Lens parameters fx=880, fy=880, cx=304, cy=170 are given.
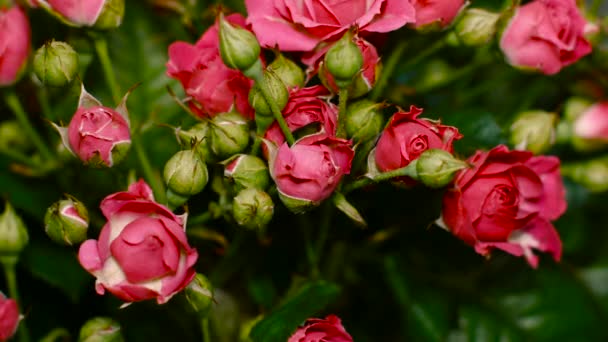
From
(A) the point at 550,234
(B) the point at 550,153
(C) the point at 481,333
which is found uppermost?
(A) the point at 550,234

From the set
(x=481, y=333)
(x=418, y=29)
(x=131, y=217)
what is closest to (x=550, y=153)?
(x=481, y=333)

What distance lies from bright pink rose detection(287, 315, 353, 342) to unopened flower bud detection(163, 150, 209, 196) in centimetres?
15

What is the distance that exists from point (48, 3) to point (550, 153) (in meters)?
0.64

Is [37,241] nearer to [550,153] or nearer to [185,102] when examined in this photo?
[185,102]

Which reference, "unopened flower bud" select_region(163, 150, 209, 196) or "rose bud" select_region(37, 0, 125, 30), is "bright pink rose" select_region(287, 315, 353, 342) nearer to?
"unopened flower bud" select_region(163, 150, 209, 196)

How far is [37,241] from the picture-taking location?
0.89 m

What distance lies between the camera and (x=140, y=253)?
26.5 inches

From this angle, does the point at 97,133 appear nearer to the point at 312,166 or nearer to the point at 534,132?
the point at 312,166

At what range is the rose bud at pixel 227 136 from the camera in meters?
0.72

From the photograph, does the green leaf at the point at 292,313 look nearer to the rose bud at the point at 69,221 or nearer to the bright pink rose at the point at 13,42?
the rose bud at the point at 69,221

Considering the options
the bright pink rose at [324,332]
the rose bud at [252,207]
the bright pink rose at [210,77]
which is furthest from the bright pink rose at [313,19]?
the bright pink rose at [324,332]

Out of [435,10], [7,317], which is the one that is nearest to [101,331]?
[7,317]

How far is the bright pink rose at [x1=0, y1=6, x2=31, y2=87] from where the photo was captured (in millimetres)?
816

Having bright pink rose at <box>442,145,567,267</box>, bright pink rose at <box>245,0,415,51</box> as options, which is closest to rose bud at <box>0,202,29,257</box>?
bright pink rose at <box>245,0,415,51</box>
